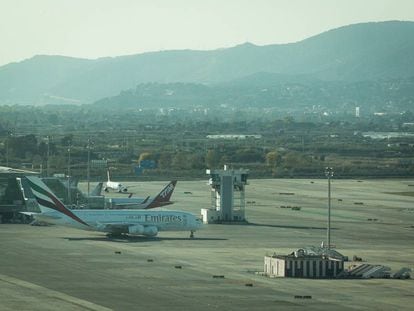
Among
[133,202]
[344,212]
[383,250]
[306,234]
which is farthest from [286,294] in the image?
[344,212]

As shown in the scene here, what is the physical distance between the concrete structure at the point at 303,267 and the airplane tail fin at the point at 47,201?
27025 millimetres

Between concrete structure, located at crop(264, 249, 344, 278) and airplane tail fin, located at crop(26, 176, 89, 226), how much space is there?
88.7ft


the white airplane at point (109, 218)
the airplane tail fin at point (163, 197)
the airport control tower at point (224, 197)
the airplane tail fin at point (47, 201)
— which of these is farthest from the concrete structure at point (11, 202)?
the airplane tail fin at point (47, 201)

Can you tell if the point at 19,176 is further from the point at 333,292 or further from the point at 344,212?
the point at 333,292

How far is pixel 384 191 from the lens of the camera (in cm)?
18362

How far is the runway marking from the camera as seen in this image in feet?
238

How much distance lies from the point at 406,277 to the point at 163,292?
17.8 meters

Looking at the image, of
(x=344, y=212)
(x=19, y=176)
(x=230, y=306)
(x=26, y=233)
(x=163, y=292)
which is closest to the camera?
(x=230, y=306)

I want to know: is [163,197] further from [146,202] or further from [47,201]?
[47,201]

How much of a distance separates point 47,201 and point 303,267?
3051 centimetres

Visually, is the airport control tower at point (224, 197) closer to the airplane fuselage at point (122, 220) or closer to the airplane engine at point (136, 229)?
the airplane fuselage at point (122, 220)

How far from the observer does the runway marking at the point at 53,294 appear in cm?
7244

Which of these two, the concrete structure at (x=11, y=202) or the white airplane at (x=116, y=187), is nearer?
the concrete structure at (x=11, y=202)

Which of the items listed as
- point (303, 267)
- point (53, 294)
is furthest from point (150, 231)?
point (53, 294)
